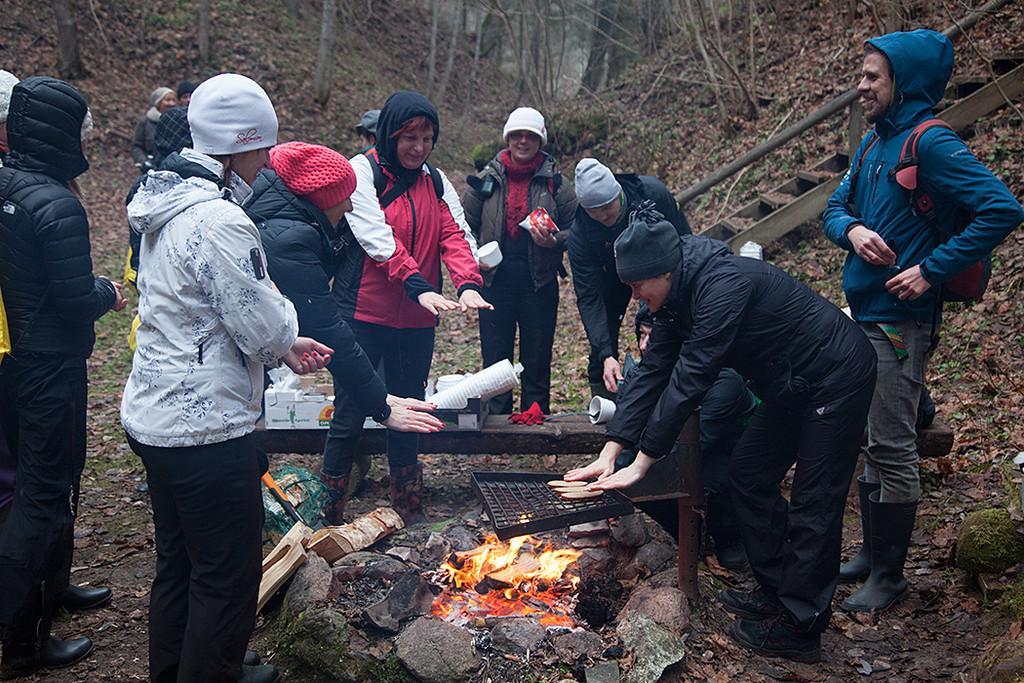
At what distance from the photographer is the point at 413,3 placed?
88.3ft

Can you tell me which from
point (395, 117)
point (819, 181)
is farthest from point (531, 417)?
point (819, 181)

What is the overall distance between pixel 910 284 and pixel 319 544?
10.4 ft

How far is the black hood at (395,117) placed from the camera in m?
4.44

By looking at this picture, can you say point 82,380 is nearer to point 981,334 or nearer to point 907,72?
point 907,72

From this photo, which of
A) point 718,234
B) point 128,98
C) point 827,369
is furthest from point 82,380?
point 128,98

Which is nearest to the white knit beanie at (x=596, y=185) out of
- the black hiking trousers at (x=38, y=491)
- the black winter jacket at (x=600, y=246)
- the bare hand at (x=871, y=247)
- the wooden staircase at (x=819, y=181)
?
the black winter jacket at (x=600, y=246)

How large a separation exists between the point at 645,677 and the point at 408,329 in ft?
7.98

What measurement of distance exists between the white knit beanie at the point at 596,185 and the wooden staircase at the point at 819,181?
3.76 metres

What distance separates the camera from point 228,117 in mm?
2842

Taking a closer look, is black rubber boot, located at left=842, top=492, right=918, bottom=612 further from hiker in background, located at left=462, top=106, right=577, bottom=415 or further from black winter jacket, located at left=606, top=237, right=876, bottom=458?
hiker in background, located at left=462, top=106, right=577, bottom=415

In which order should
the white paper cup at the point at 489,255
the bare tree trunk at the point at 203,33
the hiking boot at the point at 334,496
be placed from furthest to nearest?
1. the bare tree trunk at the point at 203,33
2. the white paper cup at the point at 489,255
3. the hiking boot at the point at 334,496

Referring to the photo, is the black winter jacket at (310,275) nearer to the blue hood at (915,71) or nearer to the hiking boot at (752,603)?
the hiking boot at (752,603)

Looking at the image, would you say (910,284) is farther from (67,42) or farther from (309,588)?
(67,42)

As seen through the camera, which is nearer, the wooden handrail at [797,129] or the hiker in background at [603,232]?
the hiker in background at [603,232]
